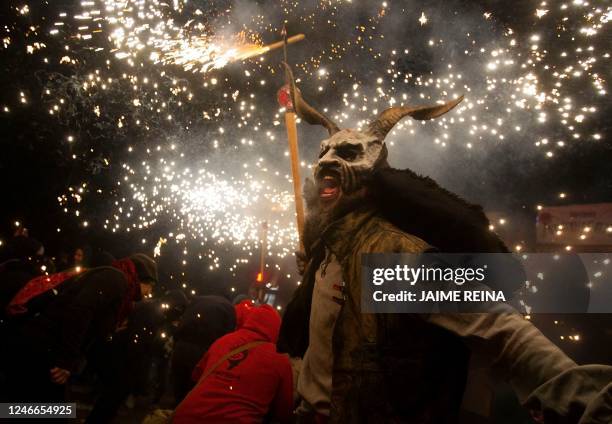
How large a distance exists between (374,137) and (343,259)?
3.64 ft

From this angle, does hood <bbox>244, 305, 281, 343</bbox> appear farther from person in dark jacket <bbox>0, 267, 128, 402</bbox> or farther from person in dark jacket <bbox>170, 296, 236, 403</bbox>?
person in dark jacket <bbox>170, 296, 236, 403</bbox>

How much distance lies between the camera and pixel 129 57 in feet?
34.0

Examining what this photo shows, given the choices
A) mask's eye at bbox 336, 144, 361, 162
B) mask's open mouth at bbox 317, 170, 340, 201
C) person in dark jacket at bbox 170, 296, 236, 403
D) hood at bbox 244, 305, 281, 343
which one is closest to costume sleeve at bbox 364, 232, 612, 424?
mask's open mouth at bbox 317, 170, 340, 201

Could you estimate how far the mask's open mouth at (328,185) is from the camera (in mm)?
2814

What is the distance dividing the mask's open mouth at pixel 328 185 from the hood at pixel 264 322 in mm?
1477

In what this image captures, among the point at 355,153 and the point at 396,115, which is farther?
the point at 396,115

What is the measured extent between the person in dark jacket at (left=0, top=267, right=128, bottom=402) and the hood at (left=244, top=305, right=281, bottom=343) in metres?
1.58

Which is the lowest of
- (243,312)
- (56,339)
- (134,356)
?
(134,356)

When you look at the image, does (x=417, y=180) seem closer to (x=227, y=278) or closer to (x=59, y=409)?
(x=59, y=409)

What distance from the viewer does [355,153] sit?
2926mm

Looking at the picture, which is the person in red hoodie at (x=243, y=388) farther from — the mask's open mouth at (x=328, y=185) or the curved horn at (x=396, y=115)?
the curved horn at (x=396, y=115)

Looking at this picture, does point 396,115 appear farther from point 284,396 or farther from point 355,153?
point 284,396

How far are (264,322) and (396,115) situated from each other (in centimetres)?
225

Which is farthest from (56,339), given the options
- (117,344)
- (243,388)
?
(117,344)
